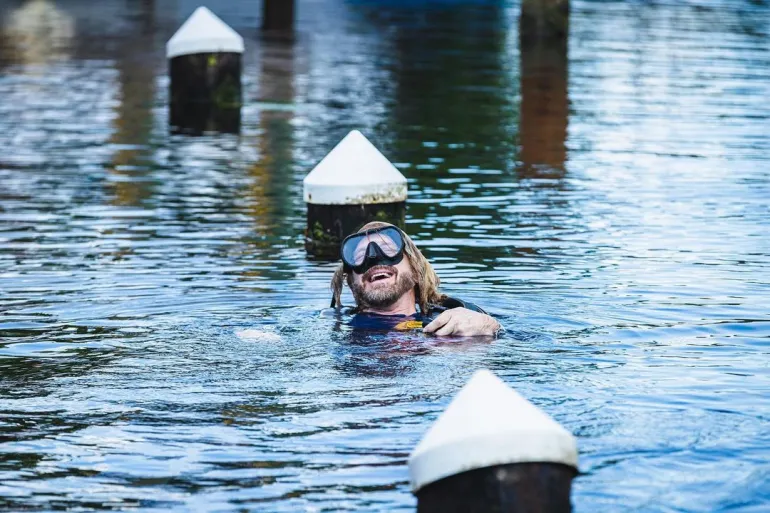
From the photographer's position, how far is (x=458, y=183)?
15586 millimetres

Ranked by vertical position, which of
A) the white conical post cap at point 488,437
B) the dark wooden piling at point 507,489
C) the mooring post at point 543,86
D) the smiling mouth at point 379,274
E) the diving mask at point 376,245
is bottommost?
the mooring post at point 543,86

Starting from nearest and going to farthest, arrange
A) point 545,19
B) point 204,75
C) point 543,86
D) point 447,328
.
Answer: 1. point 447,328
2. point 204,75
3. point 543,86
4. point 545,19

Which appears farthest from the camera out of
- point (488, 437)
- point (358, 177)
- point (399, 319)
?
point (358, 177)

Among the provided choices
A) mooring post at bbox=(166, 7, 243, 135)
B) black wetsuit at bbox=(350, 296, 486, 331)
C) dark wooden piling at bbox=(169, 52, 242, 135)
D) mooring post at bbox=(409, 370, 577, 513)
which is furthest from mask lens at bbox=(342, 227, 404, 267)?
dark wooden piling at bbox=(169, 52, 242, 135)

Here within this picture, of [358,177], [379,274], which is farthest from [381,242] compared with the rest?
[358,177]

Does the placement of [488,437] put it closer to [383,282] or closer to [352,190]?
[383,282]

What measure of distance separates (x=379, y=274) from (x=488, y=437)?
469cm

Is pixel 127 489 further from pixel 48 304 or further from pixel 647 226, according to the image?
pixel 647 226

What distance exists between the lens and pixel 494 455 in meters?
4.79

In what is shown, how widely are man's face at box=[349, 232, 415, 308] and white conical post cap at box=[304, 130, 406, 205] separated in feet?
8.75

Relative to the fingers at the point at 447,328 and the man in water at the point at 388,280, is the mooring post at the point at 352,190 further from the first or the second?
the fingers at the point at 447,328

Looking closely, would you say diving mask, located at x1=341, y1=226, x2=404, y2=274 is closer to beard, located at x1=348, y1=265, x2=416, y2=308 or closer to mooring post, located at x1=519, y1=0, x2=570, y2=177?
beard, located at x1=348, y1=265, x2=416, y2=308

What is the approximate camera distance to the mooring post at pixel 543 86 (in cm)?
1767

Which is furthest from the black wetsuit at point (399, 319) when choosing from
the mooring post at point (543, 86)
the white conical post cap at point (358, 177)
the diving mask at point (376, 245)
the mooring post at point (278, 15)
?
the mooring post at point (278, 15)
